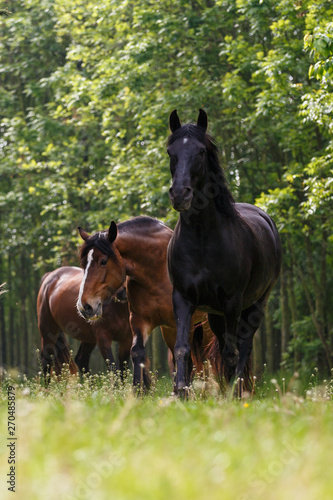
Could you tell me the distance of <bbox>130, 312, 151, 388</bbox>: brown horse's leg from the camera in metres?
9.51

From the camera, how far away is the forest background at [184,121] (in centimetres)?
1741

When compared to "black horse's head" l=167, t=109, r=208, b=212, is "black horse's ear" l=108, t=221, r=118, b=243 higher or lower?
lower

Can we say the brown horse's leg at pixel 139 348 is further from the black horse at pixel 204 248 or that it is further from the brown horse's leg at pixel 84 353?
the brown horse's leg at pixel 84 353

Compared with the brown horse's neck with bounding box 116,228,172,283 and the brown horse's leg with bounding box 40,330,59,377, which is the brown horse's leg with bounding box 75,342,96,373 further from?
the brown horse's neck with bounding box 116,228,172,283

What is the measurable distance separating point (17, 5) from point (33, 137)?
242 inches

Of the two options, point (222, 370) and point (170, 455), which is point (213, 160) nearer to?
point (222, 370)

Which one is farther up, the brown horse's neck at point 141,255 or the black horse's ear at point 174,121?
the black horse's ear at point 174,121

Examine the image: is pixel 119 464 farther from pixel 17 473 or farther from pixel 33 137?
pixel 33 137

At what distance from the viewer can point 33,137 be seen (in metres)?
26.0

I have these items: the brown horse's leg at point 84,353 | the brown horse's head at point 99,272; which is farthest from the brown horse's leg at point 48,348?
the brown horse's head at point 99,272

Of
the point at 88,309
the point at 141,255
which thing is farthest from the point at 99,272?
the point at 141,255

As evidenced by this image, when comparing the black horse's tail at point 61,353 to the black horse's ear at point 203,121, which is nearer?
the black horse's ear at point 203,121

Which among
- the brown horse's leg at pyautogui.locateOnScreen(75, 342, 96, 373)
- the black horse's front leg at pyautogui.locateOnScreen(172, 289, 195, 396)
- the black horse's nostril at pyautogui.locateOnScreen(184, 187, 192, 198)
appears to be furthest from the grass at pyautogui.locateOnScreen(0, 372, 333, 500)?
the brown horse's leg at pyautogui.locateOnScreen(75, 342, 96, 373)

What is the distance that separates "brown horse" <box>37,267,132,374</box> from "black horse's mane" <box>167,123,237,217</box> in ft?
17.6
